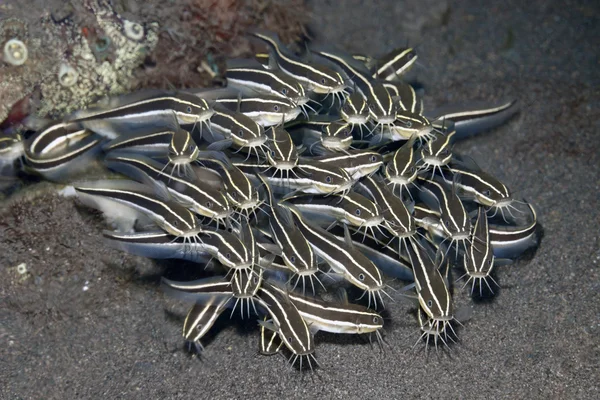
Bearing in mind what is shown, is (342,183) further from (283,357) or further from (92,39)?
(92,39)

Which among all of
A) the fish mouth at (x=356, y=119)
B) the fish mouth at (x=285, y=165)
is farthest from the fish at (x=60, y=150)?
the fish mouth at (x=356, y=119)

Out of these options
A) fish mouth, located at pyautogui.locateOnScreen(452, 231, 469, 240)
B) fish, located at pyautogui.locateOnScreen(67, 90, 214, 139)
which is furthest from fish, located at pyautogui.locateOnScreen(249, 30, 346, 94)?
fish mouth, located at pyautogui.locateOnScreen(452, 231, 469, 240)

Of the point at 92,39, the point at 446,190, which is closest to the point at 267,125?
the point at 446,190

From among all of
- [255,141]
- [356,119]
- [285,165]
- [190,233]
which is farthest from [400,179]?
[190,233]

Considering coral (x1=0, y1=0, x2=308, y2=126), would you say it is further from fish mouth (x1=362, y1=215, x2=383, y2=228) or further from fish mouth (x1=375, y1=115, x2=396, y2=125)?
fish mouth (x1=362, y1=215, x2=383, y2=228)

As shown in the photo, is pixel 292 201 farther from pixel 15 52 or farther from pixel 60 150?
pixel 15 52

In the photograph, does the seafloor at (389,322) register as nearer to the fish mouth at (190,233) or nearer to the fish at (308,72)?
the fish mouth at (190,233)
